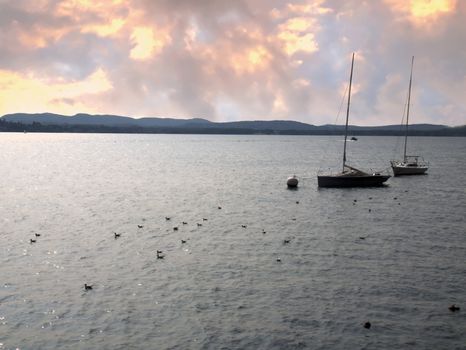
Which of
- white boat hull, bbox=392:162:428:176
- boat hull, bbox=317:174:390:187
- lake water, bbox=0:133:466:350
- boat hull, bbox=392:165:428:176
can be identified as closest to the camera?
lake water, bbox=0:133:466:350

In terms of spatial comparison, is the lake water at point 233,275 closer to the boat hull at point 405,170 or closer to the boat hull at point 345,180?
the boat hull at point 345,180

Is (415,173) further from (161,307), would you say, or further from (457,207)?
(161,307)

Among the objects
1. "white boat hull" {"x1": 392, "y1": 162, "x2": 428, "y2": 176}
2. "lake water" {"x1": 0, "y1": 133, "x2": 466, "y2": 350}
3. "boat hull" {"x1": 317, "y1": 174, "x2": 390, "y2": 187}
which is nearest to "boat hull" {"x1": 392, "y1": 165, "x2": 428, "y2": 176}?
"white boat hull" {"x1": 392, "y1": 162, "x2": 428, "y2": 176}

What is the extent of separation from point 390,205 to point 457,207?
8.41m

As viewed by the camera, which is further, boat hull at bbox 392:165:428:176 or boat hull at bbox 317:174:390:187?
boat hull at bbox 392:165:428:176

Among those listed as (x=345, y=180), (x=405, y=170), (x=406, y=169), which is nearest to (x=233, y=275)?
(x=345, y=180)

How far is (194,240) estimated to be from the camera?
44.5 metres

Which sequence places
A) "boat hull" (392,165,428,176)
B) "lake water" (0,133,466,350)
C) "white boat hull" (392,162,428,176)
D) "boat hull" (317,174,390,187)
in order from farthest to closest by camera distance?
1. "white boat hull" (392,162,428,176)
2. "boat hull" (392,165,428,176)
3. "boat hull" (317,174,390,187)
4. "lake water" (0,133,466,350)

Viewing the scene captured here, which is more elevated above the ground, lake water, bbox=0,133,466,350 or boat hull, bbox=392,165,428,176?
boat hull, bbox=392,165,428,176

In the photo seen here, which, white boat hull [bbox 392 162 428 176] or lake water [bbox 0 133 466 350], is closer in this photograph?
lake water [bbox 0 133 466 350]

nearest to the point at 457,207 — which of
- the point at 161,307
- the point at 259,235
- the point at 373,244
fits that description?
the point at 373,244

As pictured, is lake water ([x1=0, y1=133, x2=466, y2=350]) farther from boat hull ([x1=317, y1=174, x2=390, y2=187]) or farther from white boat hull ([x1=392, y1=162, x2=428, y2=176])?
white boat hull ([x1=392, y1=162, x2=428, y2=176])

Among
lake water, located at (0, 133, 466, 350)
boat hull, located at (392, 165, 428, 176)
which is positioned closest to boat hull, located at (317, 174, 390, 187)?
lake water, located at (0, 133, 466, 350)

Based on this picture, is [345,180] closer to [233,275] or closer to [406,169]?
[406,169]
